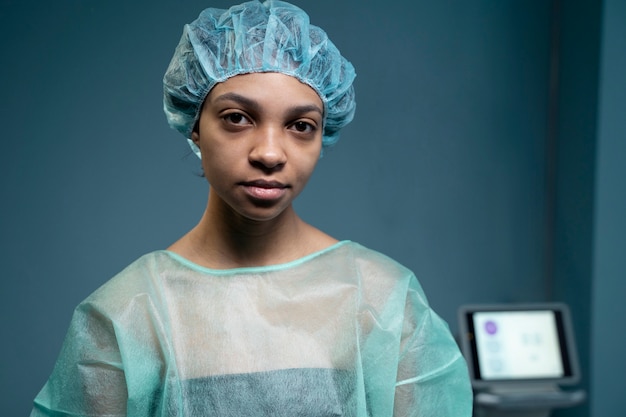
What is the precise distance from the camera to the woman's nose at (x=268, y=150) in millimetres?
1240

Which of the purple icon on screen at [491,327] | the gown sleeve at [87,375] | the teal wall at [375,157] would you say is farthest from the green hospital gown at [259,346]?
the purple icon on screen at [491,327]

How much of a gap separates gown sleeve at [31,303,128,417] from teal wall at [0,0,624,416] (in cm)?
97

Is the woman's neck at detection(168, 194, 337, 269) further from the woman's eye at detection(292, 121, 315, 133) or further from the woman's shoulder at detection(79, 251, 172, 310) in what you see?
the woman's eye at detection(292, 121, 315, 133)

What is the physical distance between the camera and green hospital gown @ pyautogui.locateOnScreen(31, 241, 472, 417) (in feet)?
4.36

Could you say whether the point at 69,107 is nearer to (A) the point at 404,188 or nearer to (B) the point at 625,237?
(A) the point at 404,188

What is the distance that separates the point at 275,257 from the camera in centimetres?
145

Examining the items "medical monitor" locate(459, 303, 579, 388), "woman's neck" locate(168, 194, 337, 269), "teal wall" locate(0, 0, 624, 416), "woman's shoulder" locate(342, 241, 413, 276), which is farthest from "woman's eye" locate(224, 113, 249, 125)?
"medical monitor" locate(459, 303, 579, 388)

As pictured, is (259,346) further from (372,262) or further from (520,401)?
(520,401)

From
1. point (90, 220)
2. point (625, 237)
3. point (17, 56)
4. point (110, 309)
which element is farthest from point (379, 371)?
point (625, 237)

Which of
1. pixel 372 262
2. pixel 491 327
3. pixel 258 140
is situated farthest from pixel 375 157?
pixel 258 140

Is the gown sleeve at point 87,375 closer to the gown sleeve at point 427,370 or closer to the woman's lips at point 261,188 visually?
the woman's lips at point 261,188

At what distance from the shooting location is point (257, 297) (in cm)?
141

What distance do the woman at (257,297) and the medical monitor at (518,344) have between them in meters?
1.18

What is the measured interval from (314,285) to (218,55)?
424mm
